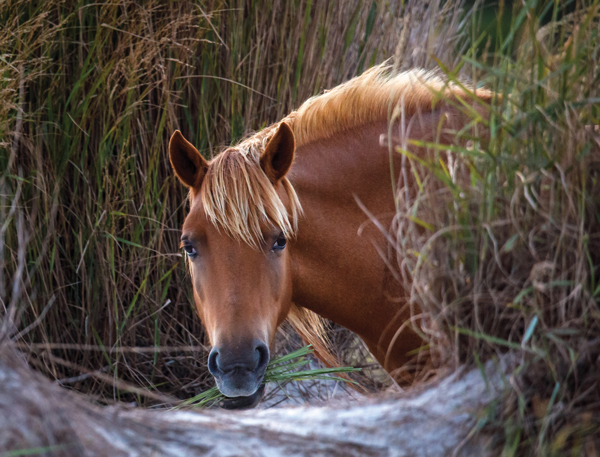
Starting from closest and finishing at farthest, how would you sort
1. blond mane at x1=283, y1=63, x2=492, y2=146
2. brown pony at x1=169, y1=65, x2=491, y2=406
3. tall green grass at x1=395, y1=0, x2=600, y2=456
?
tall green grass at x1=395, y1=0, x2=600, y2=456
brown pony at x1=169, y1=65, x2=491, y2=406
blond mane at x1=283, y1=63, x2=492, y2=146

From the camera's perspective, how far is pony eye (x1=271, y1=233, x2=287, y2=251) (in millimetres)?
2316

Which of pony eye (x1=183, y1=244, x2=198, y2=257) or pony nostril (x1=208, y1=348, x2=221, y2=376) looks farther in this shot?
pony eye (x1=183, y1=244, x2=198, y2=257)

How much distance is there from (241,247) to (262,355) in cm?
40

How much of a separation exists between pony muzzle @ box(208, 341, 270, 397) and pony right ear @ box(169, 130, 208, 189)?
0.73 metres

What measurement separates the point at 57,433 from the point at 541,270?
1.06 m

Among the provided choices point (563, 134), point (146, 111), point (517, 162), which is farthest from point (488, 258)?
point (146, 111)

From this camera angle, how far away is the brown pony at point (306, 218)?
2230 mm

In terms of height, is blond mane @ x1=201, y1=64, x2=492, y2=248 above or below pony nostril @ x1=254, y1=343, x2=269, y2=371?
above

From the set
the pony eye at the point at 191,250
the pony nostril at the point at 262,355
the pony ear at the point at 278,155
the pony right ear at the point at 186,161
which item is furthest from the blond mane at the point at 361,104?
the pony nostril at the point at 262,355

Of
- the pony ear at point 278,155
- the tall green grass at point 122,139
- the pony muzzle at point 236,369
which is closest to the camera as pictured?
the pony muzzle at point 236,369

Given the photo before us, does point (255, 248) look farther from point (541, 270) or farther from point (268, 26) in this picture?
point (268, 26)

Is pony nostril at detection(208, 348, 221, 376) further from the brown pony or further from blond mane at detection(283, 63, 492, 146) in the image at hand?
blond mane at detection(283, 63, 492, 146)

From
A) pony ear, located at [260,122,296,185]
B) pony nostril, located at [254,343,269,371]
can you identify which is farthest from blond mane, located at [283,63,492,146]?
pony nostril, located at [254,343,269,371]

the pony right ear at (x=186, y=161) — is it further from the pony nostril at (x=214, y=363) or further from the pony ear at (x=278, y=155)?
the pony nostril at (x=214, y=363)
